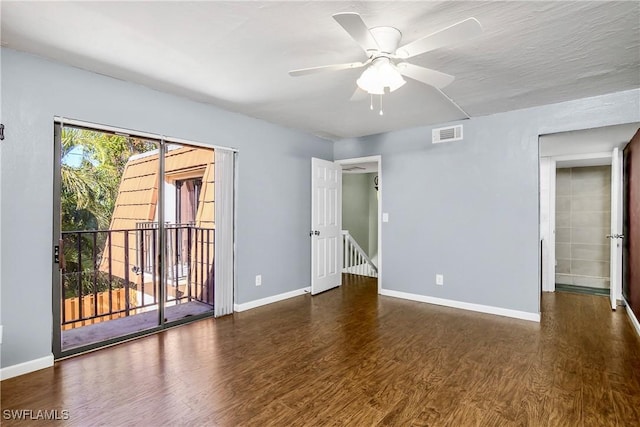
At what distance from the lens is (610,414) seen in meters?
1.99

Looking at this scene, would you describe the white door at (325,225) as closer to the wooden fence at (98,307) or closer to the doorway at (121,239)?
the doorway at (121,239)

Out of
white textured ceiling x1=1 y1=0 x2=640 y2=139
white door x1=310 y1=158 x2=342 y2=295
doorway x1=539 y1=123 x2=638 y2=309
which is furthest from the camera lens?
white door x1=310 y1=158 x2=342 y2=295

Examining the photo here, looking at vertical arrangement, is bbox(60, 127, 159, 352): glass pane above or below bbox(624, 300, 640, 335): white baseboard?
above

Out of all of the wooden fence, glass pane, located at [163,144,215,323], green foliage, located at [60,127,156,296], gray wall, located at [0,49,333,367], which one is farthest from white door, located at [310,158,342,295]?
the wooden fence

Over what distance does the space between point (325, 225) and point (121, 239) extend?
273 centimetres

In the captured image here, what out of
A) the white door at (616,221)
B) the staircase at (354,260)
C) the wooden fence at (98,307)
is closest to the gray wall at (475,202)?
the white door at (616,221)

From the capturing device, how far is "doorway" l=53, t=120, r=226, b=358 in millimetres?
3037

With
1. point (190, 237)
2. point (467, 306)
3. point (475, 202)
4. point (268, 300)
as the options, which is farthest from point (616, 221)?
point (190, 237)

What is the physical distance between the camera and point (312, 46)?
7.58ft

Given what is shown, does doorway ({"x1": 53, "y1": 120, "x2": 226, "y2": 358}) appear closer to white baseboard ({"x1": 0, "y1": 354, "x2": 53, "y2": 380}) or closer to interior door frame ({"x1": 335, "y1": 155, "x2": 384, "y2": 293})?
white baseboard ({"x1": 0, "y1": 354, "x2": 53, "y2": 380})

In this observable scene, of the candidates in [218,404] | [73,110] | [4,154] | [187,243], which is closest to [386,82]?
[218,404]

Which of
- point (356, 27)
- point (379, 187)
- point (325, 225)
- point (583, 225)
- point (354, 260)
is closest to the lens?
point (356, 27)

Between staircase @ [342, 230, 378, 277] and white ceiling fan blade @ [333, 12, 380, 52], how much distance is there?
480cm

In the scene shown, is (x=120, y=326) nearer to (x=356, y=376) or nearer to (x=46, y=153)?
(x=46, y=153)
